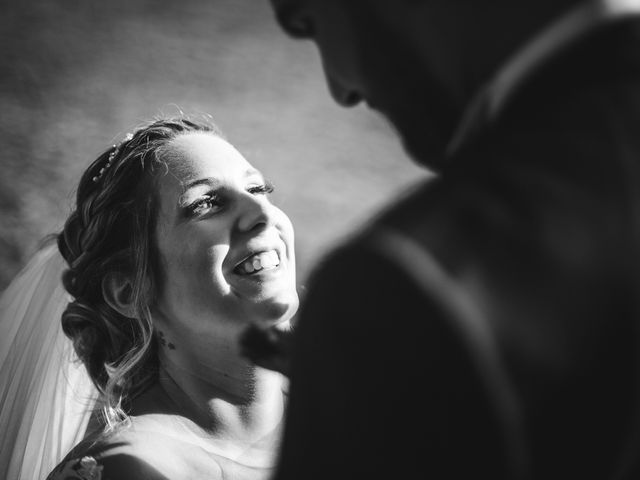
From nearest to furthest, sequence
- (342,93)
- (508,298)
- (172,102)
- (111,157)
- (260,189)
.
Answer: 1. (508,298)
2. (342,93)
3. (260,189)
4. (111,157)
5. (172,102)

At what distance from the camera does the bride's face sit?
128 centimetres

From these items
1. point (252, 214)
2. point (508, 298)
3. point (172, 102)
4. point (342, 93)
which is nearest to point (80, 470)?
point (252, 214)

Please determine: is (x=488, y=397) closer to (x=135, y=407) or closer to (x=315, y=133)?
(x=135, y=407)

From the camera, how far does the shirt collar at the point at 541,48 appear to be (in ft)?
1.14

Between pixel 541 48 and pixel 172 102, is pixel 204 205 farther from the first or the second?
pixel 172 102

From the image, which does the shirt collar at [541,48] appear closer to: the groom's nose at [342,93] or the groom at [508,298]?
the groom at [508,298]

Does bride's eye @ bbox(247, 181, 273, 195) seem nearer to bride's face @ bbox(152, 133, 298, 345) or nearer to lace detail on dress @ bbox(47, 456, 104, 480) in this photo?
bride's face @ bbox(152, 133, 298, 345)

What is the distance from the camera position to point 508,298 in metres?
0.32

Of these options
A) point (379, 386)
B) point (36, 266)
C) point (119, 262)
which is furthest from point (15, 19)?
point (379, 386)

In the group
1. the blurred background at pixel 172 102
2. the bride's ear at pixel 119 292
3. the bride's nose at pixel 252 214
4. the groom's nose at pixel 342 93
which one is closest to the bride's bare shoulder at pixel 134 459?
the bride's ear at pixel 119 292

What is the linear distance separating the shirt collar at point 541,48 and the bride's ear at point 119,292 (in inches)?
44.1

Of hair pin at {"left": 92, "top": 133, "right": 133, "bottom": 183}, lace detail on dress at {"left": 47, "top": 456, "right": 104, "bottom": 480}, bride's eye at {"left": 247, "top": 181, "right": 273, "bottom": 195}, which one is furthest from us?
hair pin at {"left": 92, "top": 133, "right": 133, "bottom": 183}

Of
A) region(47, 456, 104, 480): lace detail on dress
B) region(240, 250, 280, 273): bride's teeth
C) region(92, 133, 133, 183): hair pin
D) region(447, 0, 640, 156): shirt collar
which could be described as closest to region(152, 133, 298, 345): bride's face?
region(240, 250, 280, 273): bride's teeth

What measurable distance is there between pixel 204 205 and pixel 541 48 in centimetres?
102
